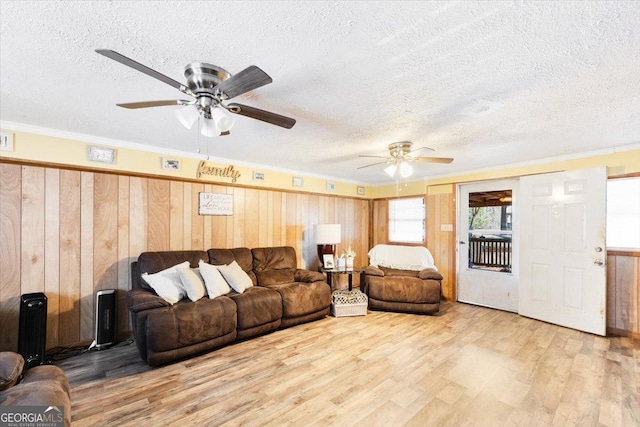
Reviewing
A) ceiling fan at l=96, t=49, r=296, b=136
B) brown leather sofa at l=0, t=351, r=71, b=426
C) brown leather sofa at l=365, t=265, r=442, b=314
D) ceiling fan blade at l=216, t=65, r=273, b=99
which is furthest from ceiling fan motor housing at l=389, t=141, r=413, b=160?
brown leather sofa at l=0, t=351, r=71, b=426

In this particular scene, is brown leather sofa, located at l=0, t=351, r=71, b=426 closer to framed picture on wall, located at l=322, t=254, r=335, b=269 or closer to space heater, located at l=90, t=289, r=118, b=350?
space heater, located at l=90, t=289, r=118, b=350

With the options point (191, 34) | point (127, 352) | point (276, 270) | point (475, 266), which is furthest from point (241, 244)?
point (475, 266)

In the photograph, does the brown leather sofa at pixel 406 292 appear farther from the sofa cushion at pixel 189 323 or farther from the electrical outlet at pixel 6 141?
the electrical outlet at pixel 6 141

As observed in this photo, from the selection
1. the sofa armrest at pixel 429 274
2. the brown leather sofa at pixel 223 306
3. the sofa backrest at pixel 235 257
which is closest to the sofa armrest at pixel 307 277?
the brown leather sofa at pixel 223 306

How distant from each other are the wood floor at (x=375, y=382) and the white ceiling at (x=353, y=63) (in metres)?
2.27

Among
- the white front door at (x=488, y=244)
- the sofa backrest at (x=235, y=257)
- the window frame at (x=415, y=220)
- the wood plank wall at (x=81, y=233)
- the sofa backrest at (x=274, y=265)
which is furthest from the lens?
the window frame at (x=415, y=220)

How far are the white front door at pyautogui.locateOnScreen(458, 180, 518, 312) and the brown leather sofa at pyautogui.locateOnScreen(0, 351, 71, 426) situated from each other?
5125mm

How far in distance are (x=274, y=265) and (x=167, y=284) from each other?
1564 millimetres

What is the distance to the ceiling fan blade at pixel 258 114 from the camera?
1.74 m

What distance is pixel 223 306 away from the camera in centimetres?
292

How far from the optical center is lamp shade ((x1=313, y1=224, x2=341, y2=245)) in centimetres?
453

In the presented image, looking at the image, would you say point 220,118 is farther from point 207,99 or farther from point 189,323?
point 189,323

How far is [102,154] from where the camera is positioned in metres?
3.12

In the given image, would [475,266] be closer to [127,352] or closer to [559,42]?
[559,42]
